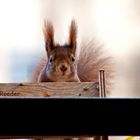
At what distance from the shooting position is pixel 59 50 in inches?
53.8

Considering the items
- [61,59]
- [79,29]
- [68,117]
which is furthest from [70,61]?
[68,117]

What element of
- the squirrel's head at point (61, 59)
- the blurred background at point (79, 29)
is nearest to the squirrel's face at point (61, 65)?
the squirrel's head at point (61, 59)

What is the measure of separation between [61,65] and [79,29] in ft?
1.76

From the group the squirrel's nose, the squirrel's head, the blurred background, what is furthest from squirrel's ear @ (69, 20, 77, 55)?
the blurred background

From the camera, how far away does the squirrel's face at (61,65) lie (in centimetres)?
130

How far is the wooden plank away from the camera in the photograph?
38.3 inches

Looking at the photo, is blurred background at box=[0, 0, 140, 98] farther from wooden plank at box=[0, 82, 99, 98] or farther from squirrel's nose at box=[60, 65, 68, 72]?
wooden plank at box=[0, 82, 99, 98]

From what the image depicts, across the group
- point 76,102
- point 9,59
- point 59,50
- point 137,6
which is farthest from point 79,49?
point 76,102

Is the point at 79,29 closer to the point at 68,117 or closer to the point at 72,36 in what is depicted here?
the point at 72,36

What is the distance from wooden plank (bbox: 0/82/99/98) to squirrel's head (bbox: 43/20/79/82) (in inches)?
10.6

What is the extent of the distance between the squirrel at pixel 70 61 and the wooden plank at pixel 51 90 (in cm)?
27

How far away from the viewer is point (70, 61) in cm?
133

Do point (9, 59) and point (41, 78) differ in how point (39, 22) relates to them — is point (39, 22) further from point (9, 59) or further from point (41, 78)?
point (41, 78)

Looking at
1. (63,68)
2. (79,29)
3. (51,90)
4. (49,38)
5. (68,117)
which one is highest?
(79,29)
